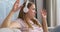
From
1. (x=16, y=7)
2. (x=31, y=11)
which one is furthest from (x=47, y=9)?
(x=16, y=7)

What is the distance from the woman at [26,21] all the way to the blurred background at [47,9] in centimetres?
7

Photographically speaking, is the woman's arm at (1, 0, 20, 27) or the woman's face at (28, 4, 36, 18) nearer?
the woman's arm at (1, 0, 20, 27)

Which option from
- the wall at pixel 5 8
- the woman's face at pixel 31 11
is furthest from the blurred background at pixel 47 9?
the woman's face at pixel 31 11

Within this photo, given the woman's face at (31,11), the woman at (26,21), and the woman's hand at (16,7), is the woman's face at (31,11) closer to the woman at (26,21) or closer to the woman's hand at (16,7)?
the woman at (26,21)

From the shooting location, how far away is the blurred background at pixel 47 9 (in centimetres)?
168

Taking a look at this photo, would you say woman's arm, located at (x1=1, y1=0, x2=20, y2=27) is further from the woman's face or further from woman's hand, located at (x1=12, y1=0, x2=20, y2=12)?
the woman's face

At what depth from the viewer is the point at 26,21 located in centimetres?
172

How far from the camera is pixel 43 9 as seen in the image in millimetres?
1969

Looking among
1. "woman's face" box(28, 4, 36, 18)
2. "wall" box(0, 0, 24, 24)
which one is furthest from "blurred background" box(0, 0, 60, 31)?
"woman's face" box(28, 4, 36, 18)

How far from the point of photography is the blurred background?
1.68m

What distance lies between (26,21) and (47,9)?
45 centimetres

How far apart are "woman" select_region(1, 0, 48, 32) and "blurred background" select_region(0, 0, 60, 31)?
71 millimetres

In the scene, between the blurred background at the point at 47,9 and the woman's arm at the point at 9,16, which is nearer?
the woman's arm at the point at 9,16

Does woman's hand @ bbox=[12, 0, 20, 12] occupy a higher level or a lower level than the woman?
higher
